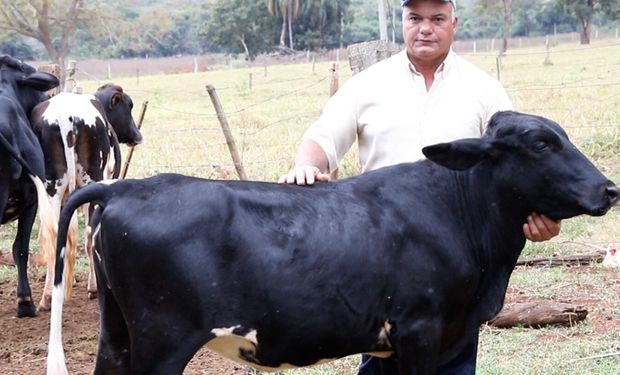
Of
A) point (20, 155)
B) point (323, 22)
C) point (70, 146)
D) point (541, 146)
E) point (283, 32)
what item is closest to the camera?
point (541, 146)

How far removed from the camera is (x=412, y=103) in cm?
381

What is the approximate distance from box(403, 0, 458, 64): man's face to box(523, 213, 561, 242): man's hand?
734mm

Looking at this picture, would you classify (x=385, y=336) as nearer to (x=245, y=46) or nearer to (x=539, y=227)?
(x=539, y=227)

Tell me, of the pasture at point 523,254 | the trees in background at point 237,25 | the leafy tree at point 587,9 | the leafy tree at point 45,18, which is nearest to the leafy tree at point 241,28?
the trees in background at point 237,25

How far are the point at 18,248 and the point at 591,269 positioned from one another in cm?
455

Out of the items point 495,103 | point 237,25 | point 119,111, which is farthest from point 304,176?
point 237,25

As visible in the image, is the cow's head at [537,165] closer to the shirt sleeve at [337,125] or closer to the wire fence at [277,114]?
the shirt sleeve at [337,125]

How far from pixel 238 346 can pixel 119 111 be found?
20.2 feet

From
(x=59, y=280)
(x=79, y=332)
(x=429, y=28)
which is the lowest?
(x=79, y=332)

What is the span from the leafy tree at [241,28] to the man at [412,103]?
56269 millimetres

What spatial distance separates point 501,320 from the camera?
20.2 ft

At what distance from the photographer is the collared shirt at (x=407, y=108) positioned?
12.5 ft

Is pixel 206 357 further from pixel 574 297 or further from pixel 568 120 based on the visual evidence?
pixel 568 120

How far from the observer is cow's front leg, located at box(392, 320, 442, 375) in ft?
11.2
